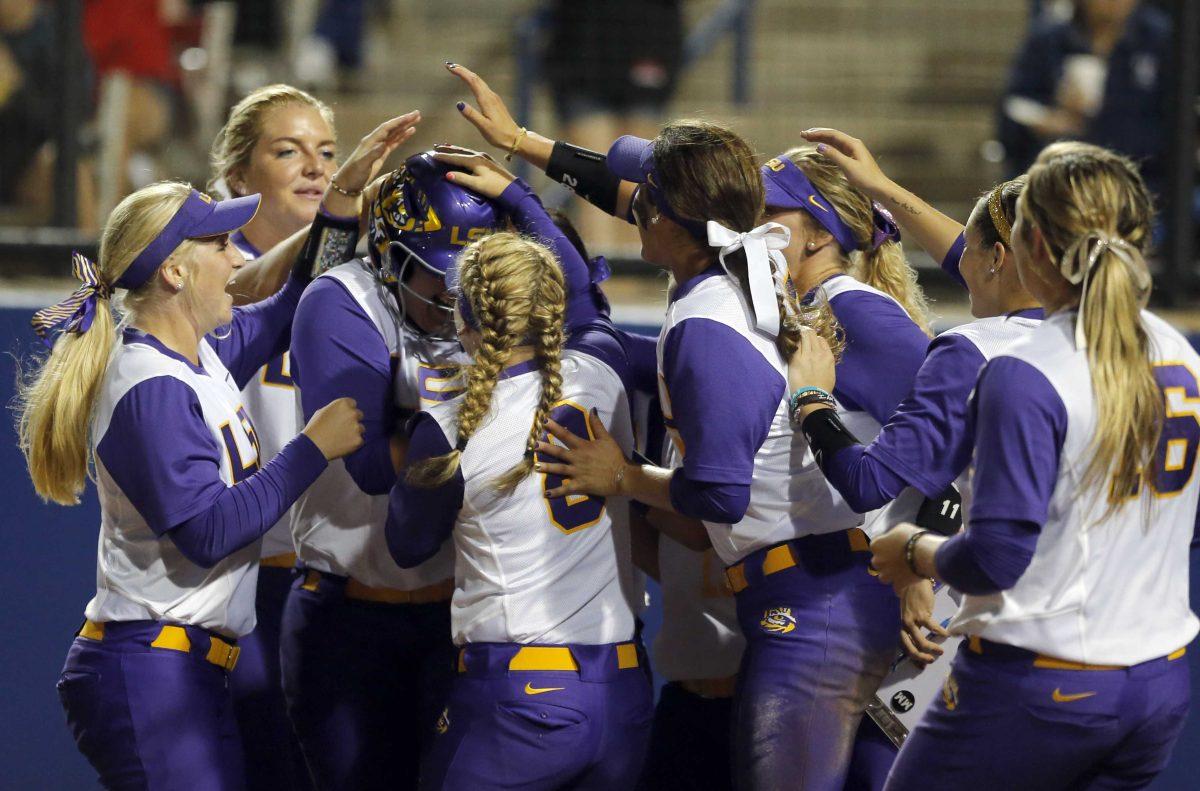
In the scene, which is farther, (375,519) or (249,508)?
(375,519)

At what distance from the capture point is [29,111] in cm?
484

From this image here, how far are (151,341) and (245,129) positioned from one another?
98 centimetres

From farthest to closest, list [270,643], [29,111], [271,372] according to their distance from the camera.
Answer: [29,111] → [271,372] → [270,643]

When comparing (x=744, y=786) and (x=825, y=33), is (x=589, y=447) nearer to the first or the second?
(x=744, y=786)

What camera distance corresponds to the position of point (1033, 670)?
87.4 inches

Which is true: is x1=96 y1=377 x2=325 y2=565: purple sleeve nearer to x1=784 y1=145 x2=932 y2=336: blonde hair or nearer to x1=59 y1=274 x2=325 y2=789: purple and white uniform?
x1=59 y1=274 x2=325 y2=789: purple and white uniform

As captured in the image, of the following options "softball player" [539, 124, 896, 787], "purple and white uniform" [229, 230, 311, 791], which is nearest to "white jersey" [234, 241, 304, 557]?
"purple and white uniform" [229, 230, 311, 791]

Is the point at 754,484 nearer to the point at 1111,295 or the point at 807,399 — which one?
the point at 807,399

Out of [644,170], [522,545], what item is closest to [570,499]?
[522,545]

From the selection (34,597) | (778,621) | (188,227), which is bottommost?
(34,597)

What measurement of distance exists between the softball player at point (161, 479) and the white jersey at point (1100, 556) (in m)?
1.23

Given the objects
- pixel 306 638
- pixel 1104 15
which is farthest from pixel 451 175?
Result: pixel 1104 15

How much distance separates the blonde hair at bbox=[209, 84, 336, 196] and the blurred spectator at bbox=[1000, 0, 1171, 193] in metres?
2.29

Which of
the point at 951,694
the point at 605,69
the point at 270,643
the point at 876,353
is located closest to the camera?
the point at 951,694
